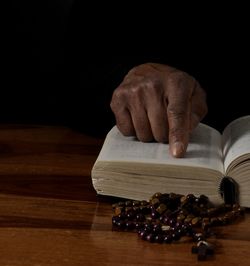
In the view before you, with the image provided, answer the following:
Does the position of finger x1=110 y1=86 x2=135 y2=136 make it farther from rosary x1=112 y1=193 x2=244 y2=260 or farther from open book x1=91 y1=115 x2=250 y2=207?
rosary x1=112 y1=193 x2=244 y2=260

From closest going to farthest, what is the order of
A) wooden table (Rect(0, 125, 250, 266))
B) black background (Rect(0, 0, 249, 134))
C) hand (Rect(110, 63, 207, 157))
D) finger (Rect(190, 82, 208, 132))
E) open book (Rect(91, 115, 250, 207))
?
1. wooden table (Rect(0, 125, 250, 266))
2. open book (Rect(91, 115, 250, 207))
3. hand (Rect(110, 63, 207, 157))
4. finger (Rect(190, 82, 208, 132))
5. black background (Rect(0, 0, 249, 134))

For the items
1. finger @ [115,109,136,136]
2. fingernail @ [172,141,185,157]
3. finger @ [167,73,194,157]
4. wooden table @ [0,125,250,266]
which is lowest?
wooden table @ [0,125,250,266]

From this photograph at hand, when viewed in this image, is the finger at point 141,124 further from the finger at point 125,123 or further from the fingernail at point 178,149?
the fingernail at point 178,149

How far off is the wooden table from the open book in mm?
48

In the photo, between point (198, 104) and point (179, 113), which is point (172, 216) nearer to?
point (179, 113)

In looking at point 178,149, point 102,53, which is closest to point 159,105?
point 178,149

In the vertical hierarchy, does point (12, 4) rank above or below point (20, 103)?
above

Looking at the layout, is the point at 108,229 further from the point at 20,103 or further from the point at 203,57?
the point at 20,103

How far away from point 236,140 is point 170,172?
0.64ft

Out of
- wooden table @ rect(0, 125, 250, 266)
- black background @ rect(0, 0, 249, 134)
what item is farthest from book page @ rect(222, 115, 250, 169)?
black background @ rect(0, 0, 249, 134)

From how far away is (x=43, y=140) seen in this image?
171cm

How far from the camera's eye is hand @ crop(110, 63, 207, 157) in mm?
1407

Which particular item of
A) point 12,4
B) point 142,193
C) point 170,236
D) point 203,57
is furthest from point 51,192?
point 12,4

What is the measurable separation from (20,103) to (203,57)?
2.18 feet
